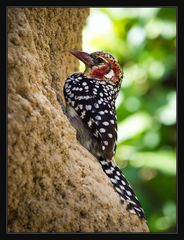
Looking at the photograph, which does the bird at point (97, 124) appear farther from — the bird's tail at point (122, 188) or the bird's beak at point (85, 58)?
the bird's beak at point (85, 58)

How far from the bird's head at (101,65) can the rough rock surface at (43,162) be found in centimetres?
33

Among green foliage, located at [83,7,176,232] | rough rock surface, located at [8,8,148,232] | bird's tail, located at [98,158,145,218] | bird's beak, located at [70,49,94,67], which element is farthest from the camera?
green foliage, located at [83,7,176,232]

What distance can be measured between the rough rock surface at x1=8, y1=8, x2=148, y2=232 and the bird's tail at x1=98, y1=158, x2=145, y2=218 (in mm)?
39

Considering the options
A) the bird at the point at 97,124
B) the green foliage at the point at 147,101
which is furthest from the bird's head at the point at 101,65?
the green foliage at the point at 147,101

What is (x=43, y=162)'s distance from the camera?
2.88 m

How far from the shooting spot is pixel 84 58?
11.4ft

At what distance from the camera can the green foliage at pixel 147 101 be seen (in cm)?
498

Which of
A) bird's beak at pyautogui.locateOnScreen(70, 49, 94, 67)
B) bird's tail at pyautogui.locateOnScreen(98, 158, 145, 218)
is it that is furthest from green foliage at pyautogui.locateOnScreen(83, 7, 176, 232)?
bird's tail at pyautogui.locateOnScreen(98, 158, 145, 218)

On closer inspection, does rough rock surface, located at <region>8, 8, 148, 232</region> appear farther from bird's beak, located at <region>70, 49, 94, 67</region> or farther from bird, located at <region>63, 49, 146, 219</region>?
bird's beak, located at <region>70, 49, 94, 67</region>

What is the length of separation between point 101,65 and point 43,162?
0.80m

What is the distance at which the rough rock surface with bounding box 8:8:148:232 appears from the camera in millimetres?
2797

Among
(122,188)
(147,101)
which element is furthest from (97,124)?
(147,101)
